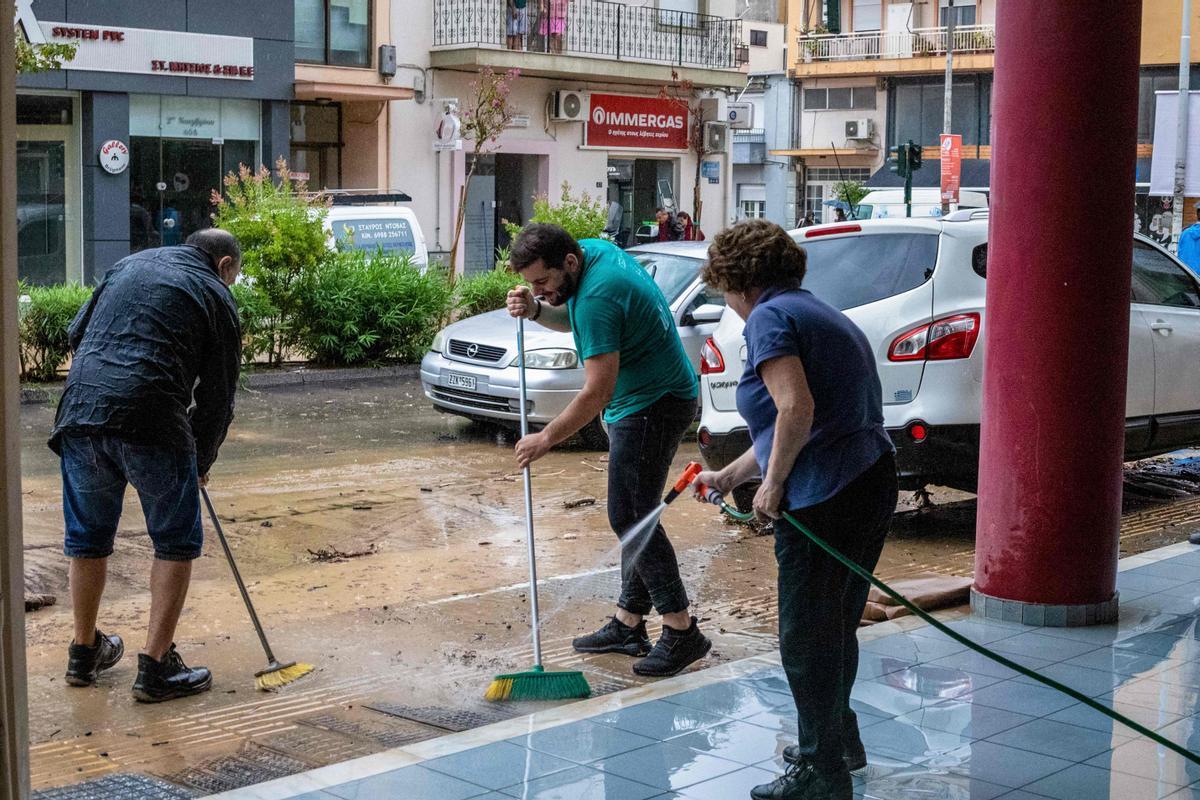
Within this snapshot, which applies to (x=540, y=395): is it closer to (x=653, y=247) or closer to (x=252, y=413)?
(x=653, y=247)

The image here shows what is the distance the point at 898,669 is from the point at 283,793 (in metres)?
2.66

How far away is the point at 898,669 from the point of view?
242 inches

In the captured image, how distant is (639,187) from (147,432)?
1243 inches

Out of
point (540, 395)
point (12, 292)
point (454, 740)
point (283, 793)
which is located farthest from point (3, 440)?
point (540, 395)

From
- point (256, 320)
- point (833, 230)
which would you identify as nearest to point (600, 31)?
point (256, 320)

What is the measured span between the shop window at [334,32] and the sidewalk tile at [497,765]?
81.7ft

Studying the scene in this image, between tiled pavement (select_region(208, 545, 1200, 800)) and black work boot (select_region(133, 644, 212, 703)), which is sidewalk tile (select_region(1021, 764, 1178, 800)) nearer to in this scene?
tiled pavement (select_region(208, 545, 1200, 800))

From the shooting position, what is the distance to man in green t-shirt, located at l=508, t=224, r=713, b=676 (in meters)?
6.15

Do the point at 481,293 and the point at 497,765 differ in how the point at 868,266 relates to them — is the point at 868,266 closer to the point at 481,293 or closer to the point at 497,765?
the point at 497,765

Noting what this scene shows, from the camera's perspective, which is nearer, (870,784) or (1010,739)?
(870,784)

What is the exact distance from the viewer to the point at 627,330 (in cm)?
620

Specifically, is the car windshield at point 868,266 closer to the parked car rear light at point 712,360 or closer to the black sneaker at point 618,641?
the parked car rear light at point 712,360

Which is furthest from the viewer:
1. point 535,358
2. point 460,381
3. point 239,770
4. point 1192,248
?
point 1192,248

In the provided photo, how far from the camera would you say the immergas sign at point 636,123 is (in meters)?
34.2
